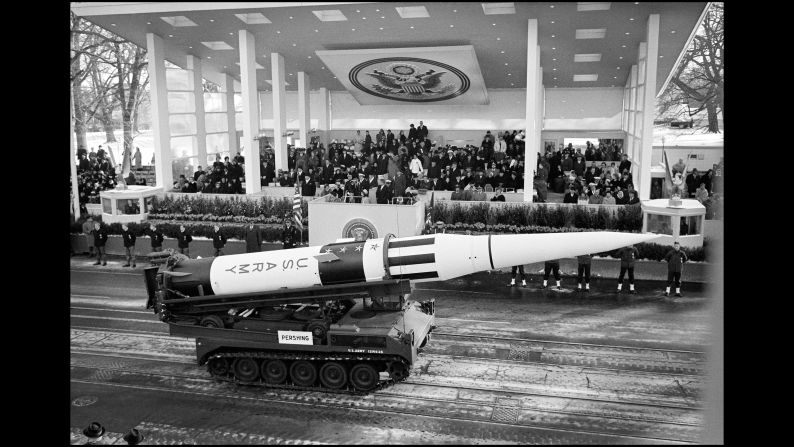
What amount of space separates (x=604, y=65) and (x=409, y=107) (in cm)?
1357

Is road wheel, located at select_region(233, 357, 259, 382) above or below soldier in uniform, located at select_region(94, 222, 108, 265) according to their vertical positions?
below

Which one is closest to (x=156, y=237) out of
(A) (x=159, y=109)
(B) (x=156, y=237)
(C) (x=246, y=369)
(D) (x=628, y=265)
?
(B) (x=156, y=237)

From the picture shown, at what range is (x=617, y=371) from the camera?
A: 1379 centimetres

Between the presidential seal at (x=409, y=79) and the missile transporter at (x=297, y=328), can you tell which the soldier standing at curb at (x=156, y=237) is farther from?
the presidential seal at (x=409, y=79)

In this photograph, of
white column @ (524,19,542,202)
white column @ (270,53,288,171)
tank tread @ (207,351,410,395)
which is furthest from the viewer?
white column @ (270,53,288,171)

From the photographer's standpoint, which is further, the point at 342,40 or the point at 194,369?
the point at 342,40

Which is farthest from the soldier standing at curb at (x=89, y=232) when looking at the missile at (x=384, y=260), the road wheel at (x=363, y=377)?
the road wheel at (x=363, y=377)

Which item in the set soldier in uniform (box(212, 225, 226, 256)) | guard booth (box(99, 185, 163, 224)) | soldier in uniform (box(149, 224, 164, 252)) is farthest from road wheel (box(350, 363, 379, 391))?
guard booth (box(99, 185, 163, 224))

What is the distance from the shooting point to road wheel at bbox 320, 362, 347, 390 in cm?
1307

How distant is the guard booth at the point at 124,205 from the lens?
28.1 meters

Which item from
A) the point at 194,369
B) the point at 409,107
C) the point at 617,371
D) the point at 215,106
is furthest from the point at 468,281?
the point at 215,106

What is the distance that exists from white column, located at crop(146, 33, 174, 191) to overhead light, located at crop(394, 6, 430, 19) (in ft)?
41.2

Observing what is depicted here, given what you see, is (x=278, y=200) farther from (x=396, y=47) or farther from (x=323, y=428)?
(x=323, y=428)

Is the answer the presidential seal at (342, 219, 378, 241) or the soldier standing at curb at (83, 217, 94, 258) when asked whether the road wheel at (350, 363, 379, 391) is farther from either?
the soldier standing at curb at (83, 217, 94, 258)
